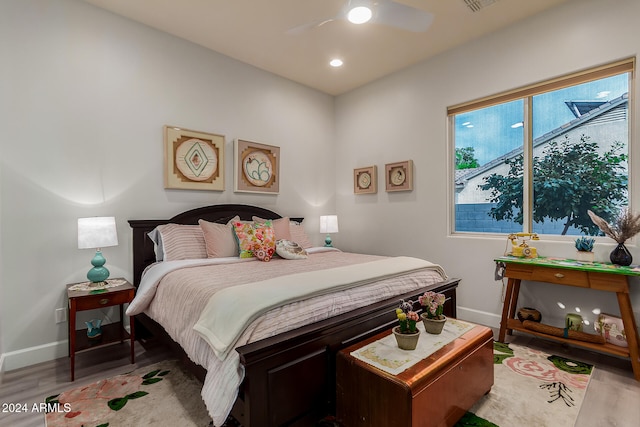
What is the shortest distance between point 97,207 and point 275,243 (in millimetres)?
1633

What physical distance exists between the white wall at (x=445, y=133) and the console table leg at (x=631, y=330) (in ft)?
1.10

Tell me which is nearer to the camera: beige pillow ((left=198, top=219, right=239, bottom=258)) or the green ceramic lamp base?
the green ceramic lamp base

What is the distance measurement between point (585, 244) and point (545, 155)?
0.96 meters

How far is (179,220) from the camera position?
3.26 m

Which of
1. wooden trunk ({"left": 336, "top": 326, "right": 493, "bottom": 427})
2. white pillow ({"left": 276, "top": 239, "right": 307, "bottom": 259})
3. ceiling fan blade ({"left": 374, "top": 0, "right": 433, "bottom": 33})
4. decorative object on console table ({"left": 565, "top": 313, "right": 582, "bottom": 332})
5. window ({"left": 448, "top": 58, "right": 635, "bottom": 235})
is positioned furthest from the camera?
white pillow ({"left": 276, "top": 239, "right": 307, "bottom": 259})

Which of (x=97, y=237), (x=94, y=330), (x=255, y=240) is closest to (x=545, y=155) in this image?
(x=255, y=240)

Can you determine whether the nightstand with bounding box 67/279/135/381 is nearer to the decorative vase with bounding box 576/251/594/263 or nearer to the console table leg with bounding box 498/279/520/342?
the console table leg with bounding box 498/279/520/342

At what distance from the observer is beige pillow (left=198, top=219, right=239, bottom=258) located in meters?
3.01

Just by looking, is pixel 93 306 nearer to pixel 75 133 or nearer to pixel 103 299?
pixel 103 299

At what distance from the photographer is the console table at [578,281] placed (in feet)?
7.35

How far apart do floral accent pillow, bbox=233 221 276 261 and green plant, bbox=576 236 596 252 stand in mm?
2671

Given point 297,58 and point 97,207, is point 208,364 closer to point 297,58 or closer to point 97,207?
point 97,207

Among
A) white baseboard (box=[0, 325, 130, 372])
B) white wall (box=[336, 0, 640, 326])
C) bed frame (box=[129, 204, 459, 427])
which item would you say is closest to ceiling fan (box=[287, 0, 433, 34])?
white wall (box=[336, 0, 640, 326])

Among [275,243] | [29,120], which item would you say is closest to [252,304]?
[275,243]
